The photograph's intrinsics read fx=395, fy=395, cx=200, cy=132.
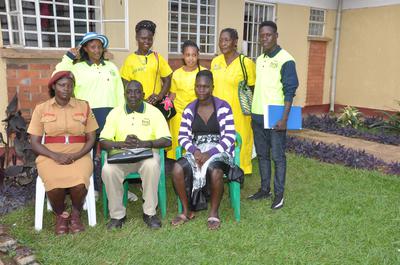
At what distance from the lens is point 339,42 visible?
10.5 meters

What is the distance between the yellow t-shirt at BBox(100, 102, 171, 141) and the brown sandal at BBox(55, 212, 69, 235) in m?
0.78

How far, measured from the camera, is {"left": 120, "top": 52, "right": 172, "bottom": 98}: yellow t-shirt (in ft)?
14.0

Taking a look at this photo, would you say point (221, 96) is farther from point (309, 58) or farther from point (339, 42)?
point (339, 42)

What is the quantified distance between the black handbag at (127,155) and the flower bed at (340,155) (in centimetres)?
337

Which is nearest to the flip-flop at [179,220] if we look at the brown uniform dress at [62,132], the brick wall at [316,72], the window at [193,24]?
the brown uniform dress at [62,132]

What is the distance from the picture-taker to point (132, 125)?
3.71 m

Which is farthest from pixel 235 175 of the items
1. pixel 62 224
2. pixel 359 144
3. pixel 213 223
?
pixel 359 144

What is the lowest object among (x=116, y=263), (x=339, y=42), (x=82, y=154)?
(x=116, y=263)

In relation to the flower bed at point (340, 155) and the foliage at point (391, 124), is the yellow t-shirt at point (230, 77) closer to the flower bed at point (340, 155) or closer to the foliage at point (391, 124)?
the flower bed at point (340, 155)

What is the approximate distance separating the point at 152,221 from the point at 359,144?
457cm

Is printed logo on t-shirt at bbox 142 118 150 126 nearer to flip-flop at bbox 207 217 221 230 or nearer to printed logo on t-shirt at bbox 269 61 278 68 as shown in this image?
flip-flop at bbox 207 217 221 230

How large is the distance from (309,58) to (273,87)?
6896mm

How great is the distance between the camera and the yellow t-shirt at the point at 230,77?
14.0 feet

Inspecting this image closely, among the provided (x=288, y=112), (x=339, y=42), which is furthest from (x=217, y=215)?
(x=339, y=42)
